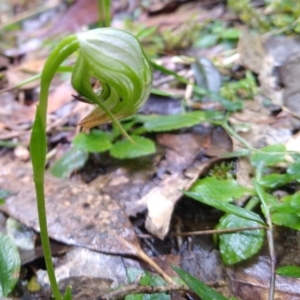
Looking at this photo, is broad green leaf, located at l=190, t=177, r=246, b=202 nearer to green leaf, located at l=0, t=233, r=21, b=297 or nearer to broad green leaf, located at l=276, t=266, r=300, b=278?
broad green leaf, located at l=276, t=266, r=300, b=278

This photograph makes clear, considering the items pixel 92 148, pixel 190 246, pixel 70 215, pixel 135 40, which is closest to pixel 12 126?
pixel 92 148

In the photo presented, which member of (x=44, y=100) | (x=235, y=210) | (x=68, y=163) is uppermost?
(x=44, y=100)

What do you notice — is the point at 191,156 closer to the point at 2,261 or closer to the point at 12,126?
the point at 2,261

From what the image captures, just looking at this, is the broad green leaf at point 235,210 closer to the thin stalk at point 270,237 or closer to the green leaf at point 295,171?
the thin stalk at point 270,237

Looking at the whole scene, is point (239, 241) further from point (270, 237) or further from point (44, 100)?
point (44, 100)

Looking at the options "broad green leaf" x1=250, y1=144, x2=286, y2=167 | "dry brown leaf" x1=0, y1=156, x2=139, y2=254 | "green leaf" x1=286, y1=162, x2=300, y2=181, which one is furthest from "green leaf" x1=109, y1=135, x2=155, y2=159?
"green leaf" x1=286, y1=162, x2=300, y2=181

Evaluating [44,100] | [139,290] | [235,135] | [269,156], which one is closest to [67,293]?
[139,290]
